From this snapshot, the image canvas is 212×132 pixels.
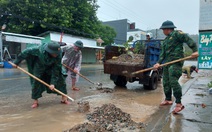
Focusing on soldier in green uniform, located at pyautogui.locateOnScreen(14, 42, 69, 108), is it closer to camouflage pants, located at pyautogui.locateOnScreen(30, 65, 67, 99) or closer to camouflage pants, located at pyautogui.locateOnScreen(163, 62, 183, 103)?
camouflage pants, located at pyautogui.locateOnScreen(30, 65, 67, 99)

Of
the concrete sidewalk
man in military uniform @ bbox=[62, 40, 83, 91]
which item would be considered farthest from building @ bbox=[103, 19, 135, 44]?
the concrete sidewalk

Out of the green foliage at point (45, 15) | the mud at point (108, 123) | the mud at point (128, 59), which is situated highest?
the green foliage at point (45, 15)

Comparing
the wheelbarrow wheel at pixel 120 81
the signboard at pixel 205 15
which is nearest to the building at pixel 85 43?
the wheelbarrow wheel at pixel 120 81

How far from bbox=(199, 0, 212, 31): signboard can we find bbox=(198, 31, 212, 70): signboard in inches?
6.3

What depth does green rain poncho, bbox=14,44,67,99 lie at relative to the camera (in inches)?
181

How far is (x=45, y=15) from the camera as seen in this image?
20.2 metres

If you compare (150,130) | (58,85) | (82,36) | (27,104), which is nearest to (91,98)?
(58,85)

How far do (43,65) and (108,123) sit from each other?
6.99ft

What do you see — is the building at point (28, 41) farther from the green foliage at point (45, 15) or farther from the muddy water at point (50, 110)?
the muddy water at point (50, 110)

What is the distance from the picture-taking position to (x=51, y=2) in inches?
824

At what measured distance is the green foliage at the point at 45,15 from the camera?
19656mm

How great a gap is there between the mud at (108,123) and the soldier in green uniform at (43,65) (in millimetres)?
1240

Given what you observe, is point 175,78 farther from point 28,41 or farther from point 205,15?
point 28,41

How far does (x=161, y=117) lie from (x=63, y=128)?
1.89 metres
